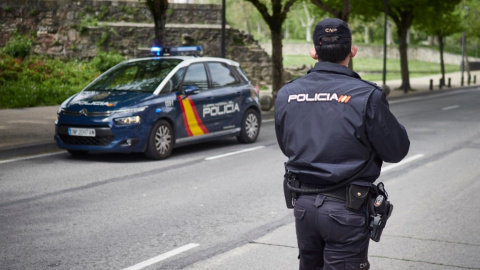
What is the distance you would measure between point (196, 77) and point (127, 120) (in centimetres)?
197

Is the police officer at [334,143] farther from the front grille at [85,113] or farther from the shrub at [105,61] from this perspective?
the shrub at [105,61]

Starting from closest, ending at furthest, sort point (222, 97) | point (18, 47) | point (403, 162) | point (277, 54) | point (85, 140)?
point (85, 140) → point (403, 162) → point (222, 97) → point (277, 54) → point (18, 47)

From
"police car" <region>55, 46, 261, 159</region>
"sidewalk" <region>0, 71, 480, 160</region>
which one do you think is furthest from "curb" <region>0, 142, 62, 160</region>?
"police car" <region>55, 46, 261, 159</region>

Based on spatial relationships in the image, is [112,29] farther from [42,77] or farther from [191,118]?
[191,118]

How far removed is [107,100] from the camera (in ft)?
39.1

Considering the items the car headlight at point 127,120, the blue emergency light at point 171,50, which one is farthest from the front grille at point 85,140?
the blue emergency light at point 171,50

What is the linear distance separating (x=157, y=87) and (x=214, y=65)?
1.75 metres

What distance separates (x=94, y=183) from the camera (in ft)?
32.2

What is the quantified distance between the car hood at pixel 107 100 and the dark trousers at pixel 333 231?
8.32 metres

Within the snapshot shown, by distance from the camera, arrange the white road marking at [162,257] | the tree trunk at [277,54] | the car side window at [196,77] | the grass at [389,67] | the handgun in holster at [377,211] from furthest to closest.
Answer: the grass at [389,67]
the tree trunk at [277,54]
the car side window at [196,77]
the white road marking at [162,257]
the handgun in holster at [377,211]

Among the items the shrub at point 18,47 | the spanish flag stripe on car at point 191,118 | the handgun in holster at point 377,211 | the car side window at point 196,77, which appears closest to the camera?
the handgun in holster at point 377,211

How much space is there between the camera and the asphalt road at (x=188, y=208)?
20.7ft

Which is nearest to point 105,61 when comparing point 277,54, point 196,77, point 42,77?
point 42,77

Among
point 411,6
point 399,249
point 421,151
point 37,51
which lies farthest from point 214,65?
point 411,6
